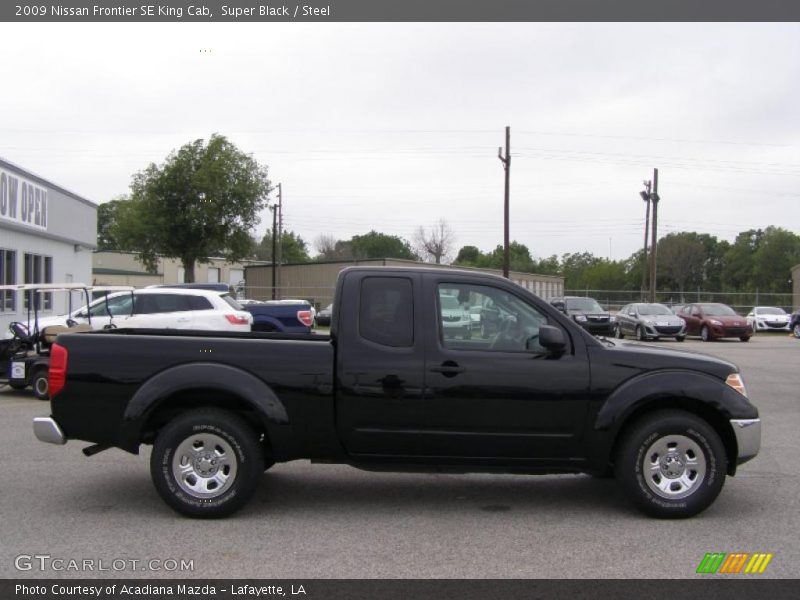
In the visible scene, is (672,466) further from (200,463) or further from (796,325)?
(796,325)

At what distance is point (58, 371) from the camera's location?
5668 mm

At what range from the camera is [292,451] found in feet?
18.6

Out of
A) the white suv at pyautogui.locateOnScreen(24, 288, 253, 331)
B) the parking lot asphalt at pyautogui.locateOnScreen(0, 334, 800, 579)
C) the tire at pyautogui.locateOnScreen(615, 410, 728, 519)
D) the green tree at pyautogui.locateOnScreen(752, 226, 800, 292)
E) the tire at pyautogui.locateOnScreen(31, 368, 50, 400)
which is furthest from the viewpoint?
the green tree at pyautogui.locateOnScreen(752, 226, 800, 292)

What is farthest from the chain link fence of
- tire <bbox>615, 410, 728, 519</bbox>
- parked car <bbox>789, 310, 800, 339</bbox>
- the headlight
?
tire <bbox>615, 410, 728, 519</bbox>

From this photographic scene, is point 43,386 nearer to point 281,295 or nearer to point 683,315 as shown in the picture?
point 683,315

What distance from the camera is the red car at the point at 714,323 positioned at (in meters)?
28.7

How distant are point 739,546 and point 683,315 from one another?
1082 inches

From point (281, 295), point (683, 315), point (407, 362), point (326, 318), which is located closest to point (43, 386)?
point (407, 362)

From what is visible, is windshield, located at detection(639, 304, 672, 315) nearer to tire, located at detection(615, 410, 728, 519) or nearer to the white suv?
the white suv

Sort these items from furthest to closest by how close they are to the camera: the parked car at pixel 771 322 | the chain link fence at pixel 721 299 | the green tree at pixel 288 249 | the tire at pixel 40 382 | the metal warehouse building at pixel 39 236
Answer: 1. the green tree at pixel 288 249
2. the chain link fence at pixel 721 299
3. the parked car at pixel 771 322
4. the metal warehouse building at pixel 39 236
5. the tire at pixel 40 382

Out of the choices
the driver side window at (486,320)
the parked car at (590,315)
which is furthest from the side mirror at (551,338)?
the parked car at (590,315)

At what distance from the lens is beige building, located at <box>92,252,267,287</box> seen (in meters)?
65.4

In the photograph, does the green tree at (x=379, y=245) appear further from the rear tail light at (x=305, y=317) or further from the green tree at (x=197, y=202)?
the rear tail light at (x=305, y=317)

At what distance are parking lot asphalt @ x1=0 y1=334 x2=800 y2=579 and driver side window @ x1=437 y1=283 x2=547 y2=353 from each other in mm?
1323
